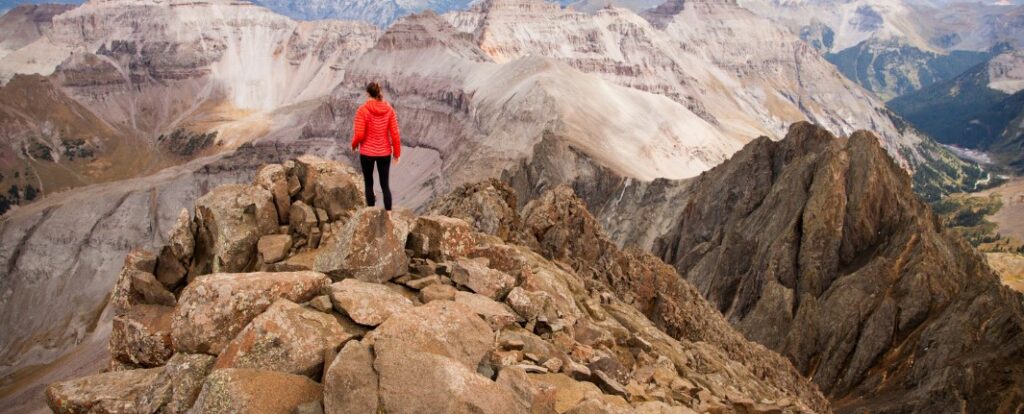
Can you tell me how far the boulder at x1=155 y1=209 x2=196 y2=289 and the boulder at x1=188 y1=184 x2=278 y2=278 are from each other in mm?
239

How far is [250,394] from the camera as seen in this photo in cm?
1350

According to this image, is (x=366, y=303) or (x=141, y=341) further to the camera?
(x=141, y=341)

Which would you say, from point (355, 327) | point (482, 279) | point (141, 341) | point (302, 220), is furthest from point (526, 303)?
point (141, 341)

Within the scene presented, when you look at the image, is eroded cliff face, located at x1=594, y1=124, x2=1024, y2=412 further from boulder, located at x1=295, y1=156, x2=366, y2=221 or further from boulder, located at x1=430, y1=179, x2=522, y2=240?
boulder, located at x1=295, y1=156, x2=366, y2=221

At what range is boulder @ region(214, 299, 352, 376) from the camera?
14.7 metres

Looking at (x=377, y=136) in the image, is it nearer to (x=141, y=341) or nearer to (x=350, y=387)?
(x=141, y=341)

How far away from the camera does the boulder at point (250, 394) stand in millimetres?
13422

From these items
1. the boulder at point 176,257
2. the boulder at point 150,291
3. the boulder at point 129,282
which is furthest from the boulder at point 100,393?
the boulder at point 176,257

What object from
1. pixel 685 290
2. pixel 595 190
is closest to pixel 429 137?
pixel 595 190

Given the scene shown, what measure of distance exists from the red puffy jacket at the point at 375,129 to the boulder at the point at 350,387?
906cm

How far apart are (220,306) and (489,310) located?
6.26m

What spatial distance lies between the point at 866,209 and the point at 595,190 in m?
49.8

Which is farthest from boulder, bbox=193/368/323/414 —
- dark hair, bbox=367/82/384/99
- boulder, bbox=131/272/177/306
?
dark hair, bbox=367/82/384/99

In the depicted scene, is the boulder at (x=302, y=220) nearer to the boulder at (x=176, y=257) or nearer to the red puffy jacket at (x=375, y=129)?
the red puffy jacket at (x=375, y=129)
